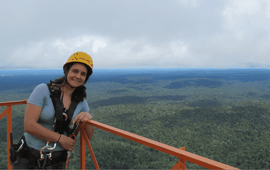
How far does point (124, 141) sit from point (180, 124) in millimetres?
10771

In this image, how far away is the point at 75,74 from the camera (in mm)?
2500

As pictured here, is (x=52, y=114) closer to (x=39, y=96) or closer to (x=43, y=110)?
(x=43, y=110)

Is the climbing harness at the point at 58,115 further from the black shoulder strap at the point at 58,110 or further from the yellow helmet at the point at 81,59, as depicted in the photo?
the yellow helmet at the point at 81,59

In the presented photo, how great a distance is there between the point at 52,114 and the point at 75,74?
69cm

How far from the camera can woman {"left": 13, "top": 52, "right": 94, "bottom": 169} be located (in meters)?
2.20

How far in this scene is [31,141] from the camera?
7.68 ft

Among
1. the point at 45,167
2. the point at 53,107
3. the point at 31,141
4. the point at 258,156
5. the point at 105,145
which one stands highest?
the point at 53,107

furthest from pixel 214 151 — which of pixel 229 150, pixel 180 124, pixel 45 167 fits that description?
pixel 45 167

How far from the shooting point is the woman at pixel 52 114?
2203 mm

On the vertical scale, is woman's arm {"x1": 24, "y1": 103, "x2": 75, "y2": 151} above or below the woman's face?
below

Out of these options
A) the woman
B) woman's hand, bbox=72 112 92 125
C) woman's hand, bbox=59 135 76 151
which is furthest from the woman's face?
woman's hand, bbox=59 135 76 151

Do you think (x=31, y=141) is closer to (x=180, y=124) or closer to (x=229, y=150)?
(x=229, y=150)

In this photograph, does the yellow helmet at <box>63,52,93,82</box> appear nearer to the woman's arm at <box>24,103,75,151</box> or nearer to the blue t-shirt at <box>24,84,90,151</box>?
the blue t-shirt at <box>24,84,90,151</box>

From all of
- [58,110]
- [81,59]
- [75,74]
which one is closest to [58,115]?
[58,110]
